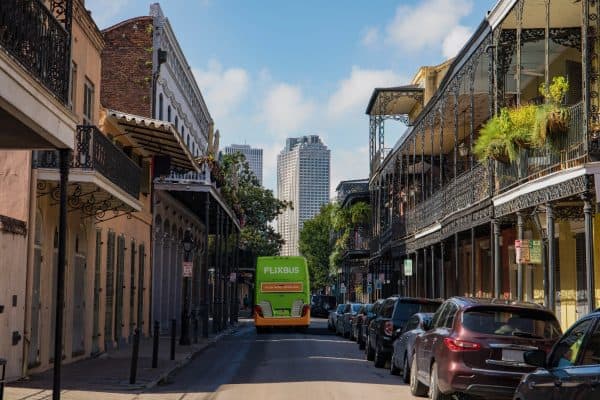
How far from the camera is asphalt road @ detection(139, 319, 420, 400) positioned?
15133mm

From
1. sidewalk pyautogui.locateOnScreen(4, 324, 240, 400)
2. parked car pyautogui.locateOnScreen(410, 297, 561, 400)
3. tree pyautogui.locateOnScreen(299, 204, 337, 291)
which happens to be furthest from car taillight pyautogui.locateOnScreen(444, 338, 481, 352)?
tree pyautogui.locateOnScreen(299, 204, 337, 291)

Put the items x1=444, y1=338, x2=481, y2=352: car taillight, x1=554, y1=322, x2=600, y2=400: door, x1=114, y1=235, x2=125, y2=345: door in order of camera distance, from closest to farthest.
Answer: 1. x1=554, y1=322, x2=600, y2=400: door
2. x1=444, y1=338, x2=481, y2=352: car taillight
3. x1=114, y1=235, x2=125, y2=345: door

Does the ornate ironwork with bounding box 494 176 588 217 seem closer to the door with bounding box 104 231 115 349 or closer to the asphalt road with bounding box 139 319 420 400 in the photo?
the asphalt road with bounding box 139 319 420 400

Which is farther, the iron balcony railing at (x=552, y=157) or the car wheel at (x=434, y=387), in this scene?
the iron balcony railing at (x=552, y=157)

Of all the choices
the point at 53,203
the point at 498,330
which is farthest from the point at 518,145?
the point at 53,203

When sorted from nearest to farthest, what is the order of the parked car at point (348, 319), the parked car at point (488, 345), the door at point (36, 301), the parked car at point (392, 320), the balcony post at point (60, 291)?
the balcony post at point (60, 291), the parked car at point (488, 345), the door at point (36, 301), the parked car at point (392, 320), the parked car at point (348, 319)

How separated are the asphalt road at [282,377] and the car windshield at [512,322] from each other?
276 centimetres

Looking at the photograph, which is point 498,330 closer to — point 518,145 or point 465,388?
point 465,388

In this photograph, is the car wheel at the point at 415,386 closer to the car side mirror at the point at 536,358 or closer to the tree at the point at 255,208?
the car side mirror at the point at 536,358

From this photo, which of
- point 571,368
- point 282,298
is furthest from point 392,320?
point 282,298

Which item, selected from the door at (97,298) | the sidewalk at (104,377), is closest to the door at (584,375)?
the sidewalk at (104,377)

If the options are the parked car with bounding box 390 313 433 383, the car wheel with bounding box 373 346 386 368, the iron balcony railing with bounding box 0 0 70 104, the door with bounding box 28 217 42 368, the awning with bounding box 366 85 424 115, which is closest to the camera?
the iron balcony railing with bounding box 0 0 70 104

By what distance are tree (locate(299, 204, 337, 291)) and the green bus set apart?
63.9 meters

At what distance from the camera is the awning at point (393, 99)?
46312 millimetres
